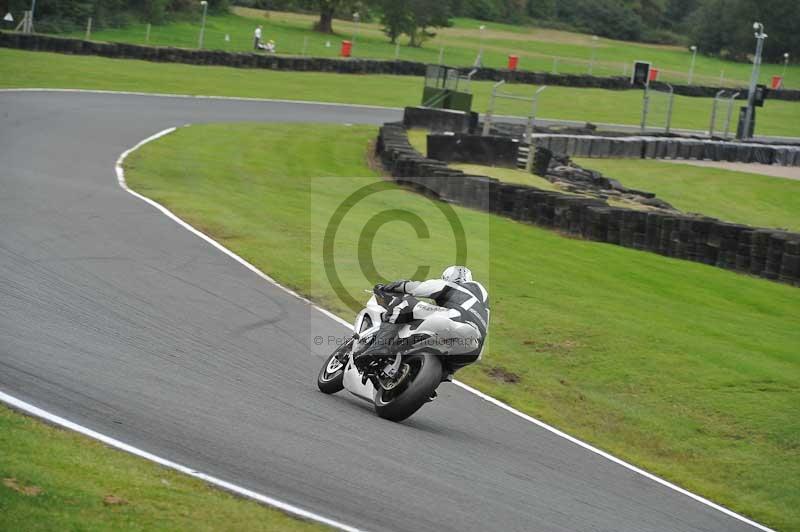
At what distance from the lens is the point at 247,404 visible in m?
8.52

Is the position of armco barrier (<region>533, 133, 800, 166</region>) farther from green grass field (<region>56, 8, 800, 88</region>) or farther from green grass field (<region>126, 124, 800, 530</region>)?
green grass field (<region>56, 8, 800, 88</region>)

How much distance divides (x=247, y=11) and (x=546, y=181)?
4368cm

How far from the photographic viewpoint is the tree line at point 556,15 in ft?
159

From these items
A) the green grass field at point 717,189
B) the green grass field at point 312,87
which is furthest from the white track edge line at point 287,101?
the green grass field at point 717,189

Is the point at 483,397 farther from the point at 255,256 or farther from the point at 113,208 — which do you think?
the point at 113,208

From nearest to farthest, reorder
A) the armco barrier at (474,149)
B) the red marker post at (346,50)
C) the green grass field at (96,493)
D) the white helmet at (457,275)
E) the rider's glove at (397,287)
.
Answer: the green grass field at (96,493), the white helmet at (457,275), the rider's glove at (397,287), the armco barrier at (474,149), the red marker post at (346,50)

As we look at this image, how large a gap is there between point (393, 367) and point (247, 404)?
1.24 m

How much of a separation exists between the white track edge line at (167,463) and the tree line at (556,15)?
125 ft

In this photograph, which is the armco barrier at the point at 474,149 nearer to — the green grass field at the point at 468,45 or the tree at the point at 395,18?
the green grass field at the point at 468,45

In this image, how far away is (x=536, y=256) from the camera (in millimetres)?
17672

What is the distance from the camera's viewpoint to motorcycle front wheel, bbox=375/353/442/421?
28.6ft

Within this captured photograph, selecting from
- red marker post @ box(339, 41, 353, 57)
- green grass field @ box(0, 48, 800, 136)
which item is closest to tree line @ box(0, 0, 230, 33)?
green grass field @ box(0, 48, 800, 136)

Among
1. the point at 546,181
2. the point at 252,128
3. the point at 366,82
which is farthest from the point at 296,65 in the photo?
the point at 546,181

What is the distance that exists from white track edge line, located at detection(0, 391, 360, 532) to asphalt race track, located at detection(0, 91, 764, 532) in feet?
0.31
